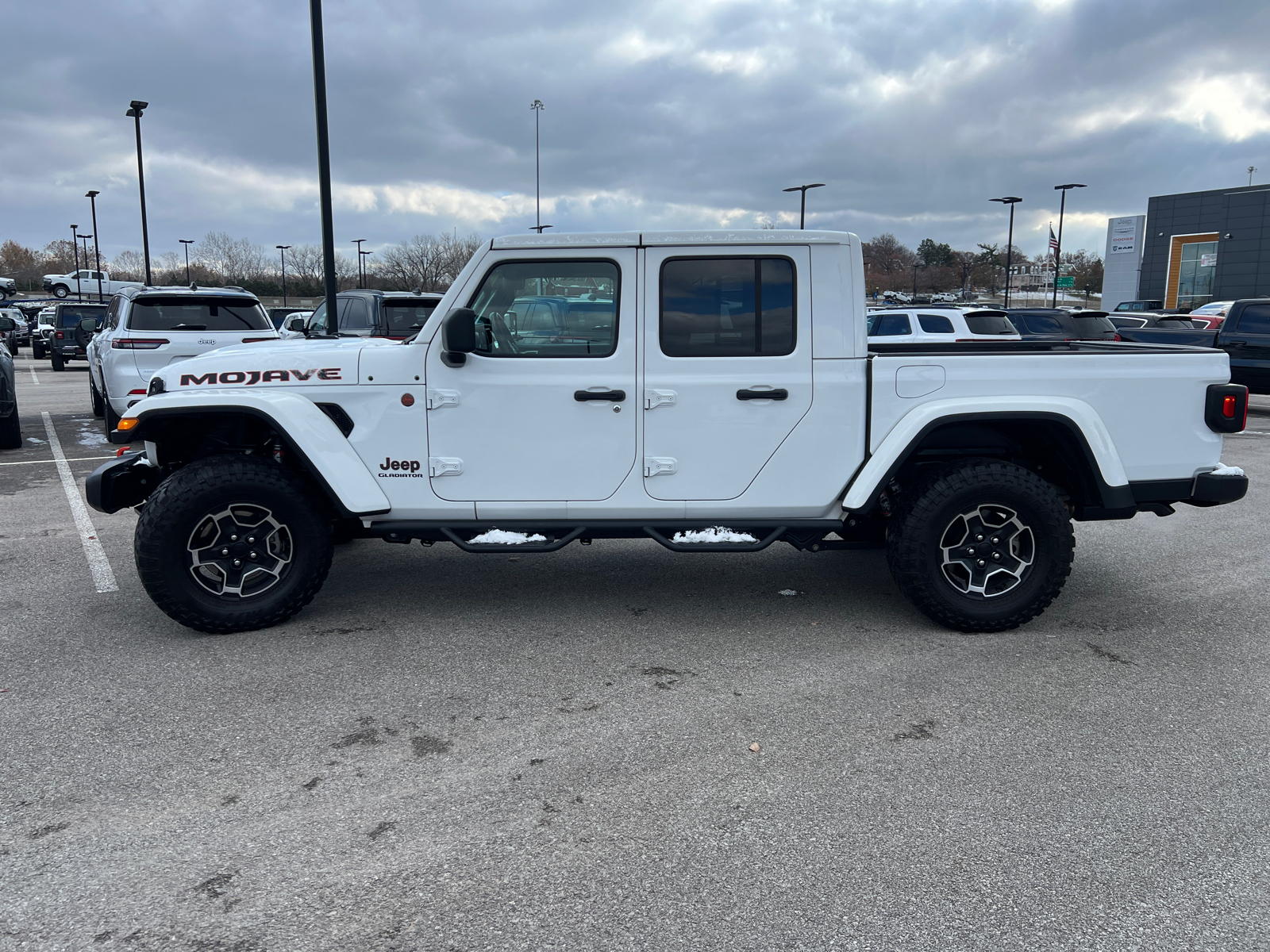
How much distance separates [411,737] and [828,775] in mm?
1586

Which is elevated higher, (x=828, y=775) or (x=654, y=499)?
(x=654, y=499)

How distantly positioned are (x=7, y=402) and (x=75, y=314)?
19442 mm

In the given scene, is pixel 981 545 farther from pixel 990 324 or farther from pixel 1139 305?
pixel 1139 305

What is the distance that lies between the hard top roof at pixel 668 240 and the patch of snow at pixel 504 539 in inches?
56.2

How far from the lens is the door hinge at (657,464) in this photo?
15.1 ft

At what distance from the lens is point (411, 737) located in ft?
11.8

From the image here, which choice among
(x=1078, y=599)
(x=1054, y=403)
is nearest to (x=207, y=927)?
(x=1054, y=403)

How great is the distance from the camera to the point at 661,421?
458cm

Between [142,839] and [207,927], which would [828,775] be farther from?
[142,839]

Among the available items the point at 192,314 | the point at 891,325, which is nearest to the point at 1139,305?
the point at 891,325

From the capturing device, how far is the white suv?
1035 centimetres

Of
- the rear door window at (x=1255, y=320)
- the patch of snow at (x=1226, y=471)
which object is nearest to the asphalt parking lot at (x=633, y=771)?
the patch of snow at (x=1226, y=471)

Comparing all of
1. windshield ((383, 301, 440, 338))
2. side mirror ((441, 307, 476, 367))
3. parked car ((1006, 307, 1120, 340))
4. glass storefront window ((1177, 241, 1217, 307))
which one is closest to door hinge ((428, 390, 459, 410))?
side mirror ((441, 307, 476, 367))

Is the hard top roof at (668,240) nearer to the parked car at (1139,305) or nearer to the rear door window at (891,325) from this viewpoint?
the rear door window at (891,325)
